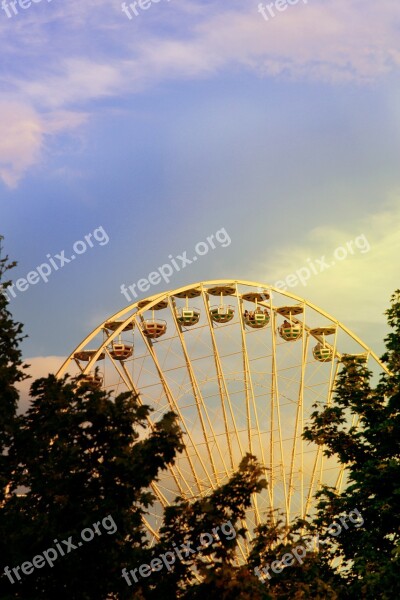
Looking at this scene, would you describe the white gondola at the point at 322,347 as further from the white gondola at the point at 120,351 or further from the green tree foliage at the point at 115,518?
the green tree foliage at the point at 115,518

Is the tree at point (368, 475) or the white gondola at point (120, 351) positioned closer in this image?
the tree at point (368, 475)

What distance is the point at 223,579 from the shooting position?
1948cm

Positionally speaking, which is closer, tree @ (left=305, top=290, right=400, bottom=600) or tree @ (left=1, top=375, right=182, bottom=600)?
tree @ (left=1, top=375, right=182, bottom=600)

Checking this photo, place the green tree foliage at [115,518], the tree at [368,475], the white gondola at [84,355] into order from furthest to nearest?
the white gondola at [84,355]
the tree at [368,475]
the green tree foliage at [115,518]

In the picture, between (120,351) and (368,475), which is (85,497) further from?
(120,351)

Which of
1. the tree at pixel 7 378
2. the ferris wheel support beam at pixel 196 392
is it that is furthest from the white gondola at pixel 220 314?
the tree at pixel 7 378

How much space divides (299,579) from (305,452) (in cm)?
2745

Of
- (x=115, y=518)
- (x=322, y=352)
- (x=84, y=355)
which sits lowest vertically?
(x=115, y=518)

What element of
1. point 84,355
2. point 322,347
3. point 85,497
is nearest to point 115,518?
point 85,497

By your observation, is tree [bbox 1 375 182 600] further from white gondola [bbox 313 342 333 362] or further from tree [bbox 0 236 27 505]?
white gondola [bbox 313 342 333 362]

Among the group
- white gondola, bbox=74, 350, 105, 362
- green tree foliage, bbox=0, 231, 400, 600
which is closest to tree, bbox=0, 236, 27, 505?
green tree foliage, bbox=0, 231, 400, 600

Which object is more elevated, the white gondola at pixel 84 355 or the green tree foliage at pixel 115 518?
the white gondola at pixel 84 355

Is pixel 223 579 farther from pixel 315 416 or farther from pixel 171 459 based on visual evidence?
pixel 315 416

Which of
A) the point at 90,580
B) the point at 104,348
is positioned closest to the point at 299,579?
the point at 90,580
